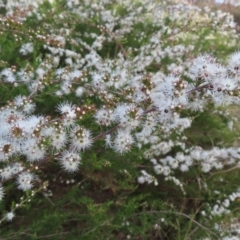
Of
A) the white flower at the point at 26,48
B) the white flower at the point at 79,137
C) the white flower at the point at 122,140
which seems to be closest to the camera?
the white flower at the point at 79,137

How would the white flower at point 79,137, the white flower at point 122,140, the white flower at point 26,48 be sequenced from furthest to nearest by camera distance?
the white flower at point 26,48 < the white flower at point 122,140 < the white flower at point 79,137

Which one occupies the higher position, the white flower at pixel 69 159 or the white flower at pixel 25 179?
the white flower at pixel 69 159

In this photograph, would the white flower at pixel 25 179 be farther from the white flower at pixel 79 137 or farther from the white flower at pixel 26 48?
the white flower at pixel 26 48

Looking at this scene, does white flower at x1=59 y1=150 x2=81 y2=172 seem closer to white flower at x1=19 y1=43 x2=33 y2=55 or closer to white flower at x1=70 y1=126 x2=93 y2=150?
white flower at x1=70 y1=126 x2=93 y2=150

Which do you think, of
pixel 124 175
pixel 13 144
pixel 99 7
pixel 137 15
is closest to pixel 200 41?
pixel 137 15

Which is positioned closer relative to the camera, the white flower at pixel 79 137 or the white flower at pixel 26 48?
the white flower at pixel 79 137

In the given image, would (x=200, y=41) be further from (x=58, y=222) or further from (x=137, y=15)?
(x=58, y=222)

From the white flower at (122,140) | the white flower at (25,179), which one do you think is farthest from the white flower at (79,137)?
the white flower at (25,179)

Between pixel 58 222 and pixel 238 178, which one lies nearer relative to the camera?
pixel 58 222

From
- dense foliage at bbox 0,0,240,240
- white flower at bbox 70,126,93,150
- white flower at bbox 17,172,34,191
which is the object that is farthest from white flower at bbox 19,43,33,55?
white flower at bbox 70,126,93,150
